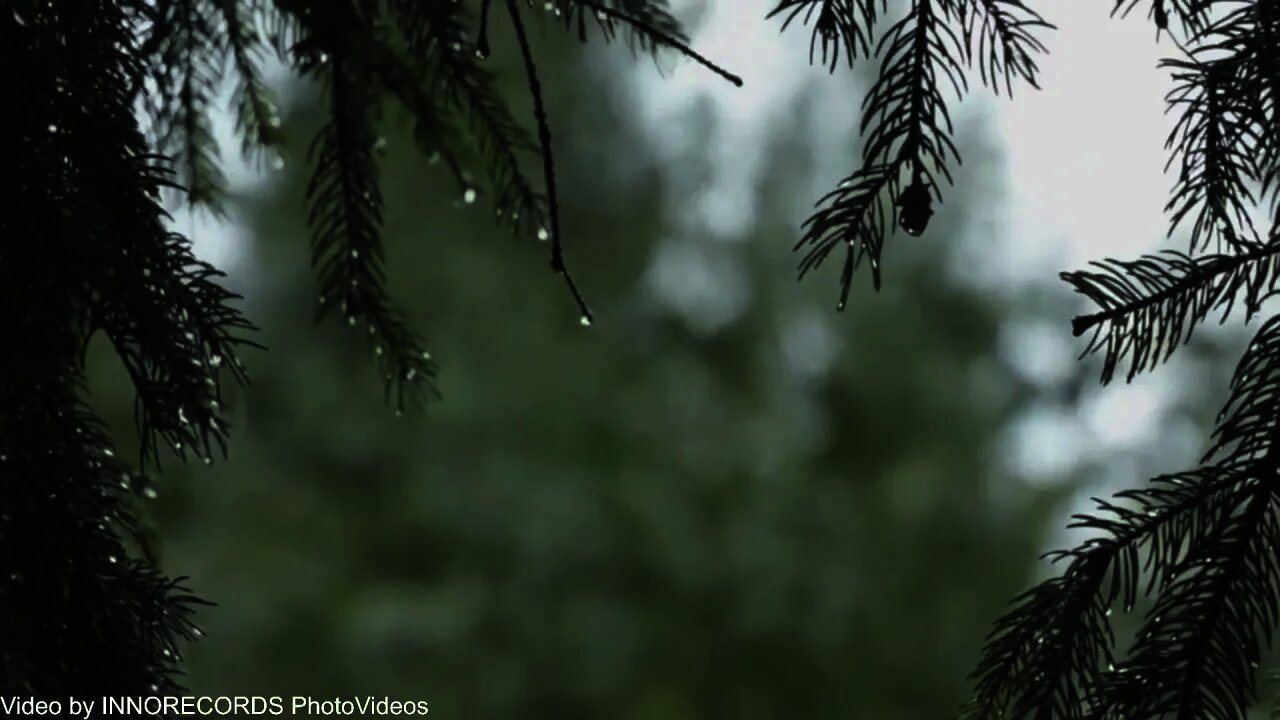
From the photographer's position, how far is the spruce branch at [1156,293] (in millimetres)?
698

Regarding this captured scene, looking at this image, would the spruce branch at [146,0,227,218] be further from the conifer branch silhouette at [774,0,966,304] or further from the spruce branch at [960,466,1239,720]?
the spruce branch at [960,466,1239,720]

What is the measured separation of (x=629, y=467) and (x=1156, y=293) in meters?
4.23

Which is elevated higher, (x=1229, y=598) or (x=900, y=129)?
(x=900, y=129)

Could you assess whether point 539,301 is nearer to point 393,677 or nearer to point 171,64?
point 393,677

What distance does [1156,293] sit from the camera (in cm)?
72

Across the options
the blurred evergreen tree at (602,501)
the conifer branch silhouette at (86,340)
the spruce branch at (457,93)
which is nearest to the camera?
the conifer branch silhouette at (86,340)

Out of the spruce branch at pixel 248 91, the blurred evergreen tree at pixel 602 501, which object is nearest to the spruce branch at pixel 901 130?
the spruce branch at pixel 248 91

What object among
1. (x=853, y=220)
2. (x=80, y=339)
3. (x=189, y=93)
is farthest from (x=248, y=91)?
(x=853, y=220)

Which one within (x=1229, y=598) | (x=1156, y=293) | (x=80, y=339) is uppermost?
(x=80, y=339)

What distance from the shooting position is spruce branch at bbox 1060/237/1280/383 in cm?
70

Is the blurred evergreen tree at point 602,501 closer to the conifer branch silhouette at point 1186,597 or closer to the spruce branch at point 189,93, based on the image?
the spruce branch at point 189,93

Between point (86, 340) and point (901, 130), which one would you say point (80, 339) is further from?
point (901, 130)

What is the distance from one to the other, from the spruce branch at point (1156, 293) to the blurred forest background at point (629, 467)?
381 centimetres

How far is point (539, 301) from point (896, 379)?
1.64 m
